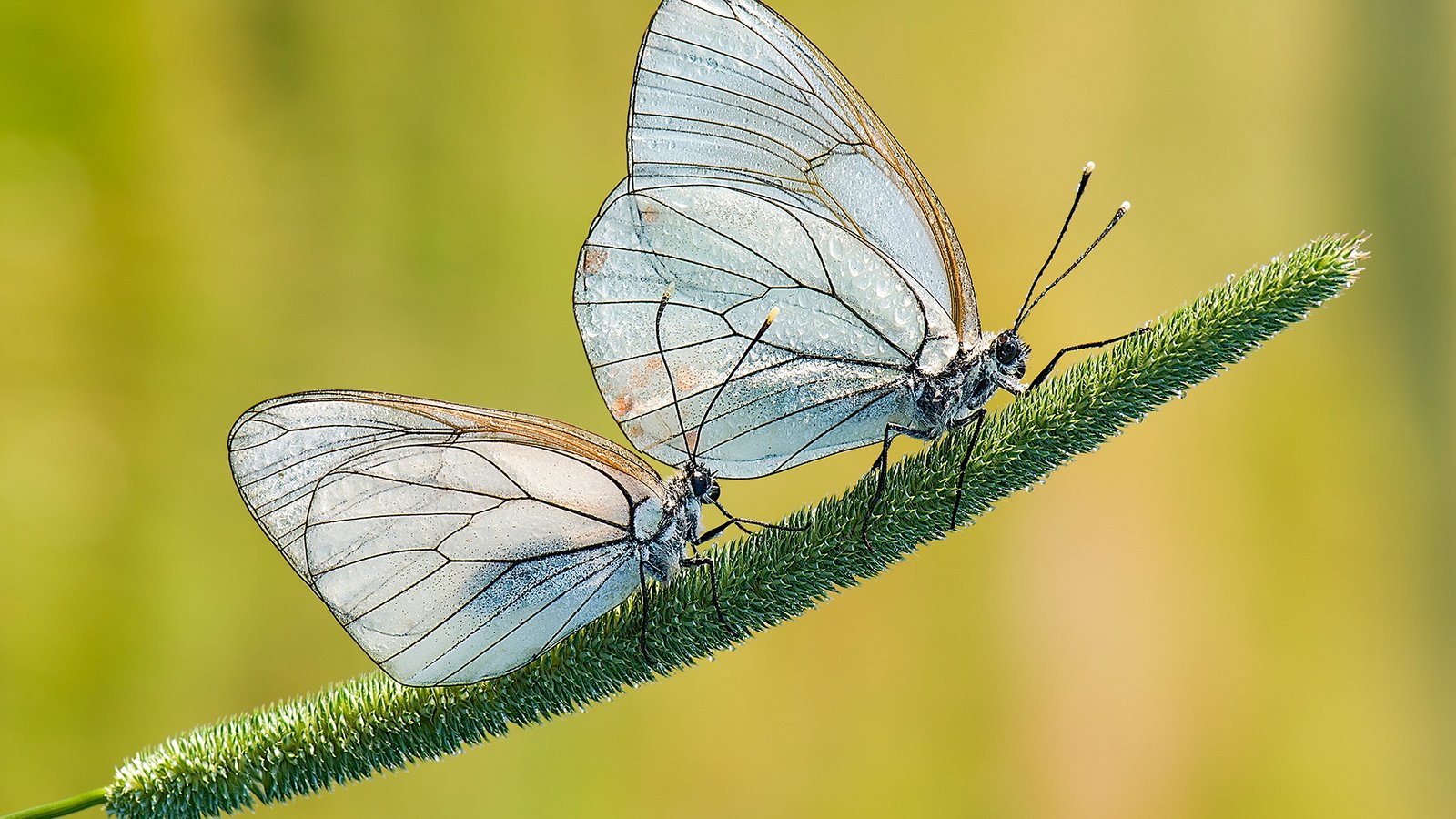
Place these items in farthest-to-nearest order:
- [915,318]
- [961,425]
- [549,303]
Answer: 1. [549,303]
2. [915,318]
3. [961,425]

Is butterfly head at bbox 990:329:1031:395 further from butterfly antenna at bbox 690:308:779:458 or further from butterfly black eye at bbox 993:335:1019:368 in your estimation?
butterfly antenna at bbox 690:308:779:458

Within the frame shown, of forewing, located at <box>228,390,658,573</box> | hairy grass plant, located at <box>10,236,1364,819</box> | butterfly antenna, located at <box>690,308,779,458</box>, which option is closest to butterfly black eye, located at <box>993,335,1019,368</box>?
hairy grass plant, located at <box>10,236,1364,819</box>

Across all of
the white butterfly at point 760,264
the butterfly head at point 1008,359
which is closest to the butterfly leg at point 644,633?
the white butterfly at point 760,264

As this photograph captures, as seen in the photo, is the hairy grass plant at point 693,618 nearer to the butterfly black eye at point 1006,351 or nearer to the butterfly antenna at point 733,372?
the butterfly black eye at point 1006,351

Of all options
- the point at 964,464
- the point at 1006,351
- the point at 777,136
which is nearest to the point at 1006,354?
the point at 1006,351

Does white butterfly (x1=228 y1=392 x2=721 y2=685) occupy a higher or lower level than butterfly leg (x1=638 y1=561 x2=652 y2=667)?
higher

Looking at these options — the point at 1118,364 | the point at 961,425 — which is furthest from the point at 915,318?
the point at 1118,364

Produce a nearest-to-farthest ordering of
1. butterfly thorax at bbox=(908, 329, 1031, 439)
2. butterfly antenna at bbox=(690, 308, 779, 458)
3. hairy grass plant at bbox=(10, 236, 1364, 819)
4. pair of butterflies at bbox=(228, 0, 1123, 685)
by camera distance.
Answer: hairy grass plant at bbox=(10, 236, 1364, 819) → pair of butterflies at bbox=(228, 0, 1123, 685) → butterfly thorax at bbox=(908, 329, 1031, 439) → butterfly antenna at bbox=(690, 308, 779, 458)

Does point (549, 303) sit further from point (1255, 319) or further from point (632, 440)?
point (1255, 319)
